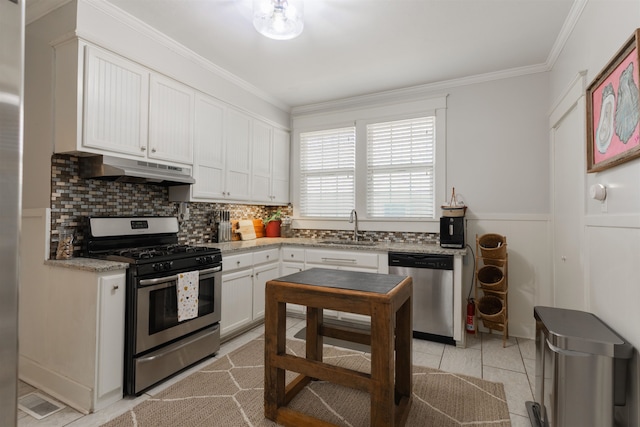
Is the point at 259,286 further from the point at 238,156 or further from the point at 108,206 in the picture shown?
the point at 108,206

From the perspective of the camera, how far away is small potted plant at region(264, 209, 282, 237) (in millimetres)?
4423

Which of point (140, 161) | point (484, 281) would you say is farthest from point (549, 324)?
point (140, 161)

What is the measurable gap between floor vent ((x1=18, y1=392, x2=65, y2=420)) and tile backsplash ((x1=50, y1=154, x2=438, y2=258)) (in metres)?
0.95

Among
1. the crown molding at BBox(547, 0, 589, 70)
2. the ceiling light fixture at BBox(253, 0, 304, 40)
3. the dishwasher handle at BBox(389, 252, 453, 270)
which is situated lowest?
the dishwasher handle at BBox(389, 252, 453, 270)

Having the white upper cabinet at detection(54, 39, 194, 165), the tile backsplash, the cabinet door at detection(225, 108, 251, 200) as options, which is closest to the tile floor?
the tile backsplash

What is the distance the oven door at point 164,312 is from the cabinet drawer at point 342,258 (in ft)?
4.12

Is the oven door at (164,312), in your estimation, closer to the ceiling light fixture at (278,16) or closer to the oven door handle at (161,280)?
the oven door handle at (161,280)

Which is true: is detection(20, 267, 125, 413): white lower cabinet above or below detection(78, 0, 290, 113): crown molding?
below

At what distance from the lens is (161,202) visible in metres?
3.13

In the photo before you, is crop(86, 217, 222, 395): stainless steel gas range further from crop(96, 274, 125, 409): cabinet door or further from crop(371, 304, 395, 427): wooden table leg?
crop(371, 304, 395, 427): wooden table leg

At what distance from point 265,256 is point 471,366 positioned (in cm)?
224

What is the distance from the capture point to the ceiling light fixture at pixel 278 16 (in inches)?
79.4

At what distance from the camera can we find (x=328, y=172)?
4.36 metres

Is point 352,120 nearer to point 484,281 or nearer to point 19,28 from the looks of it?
point 484,281
